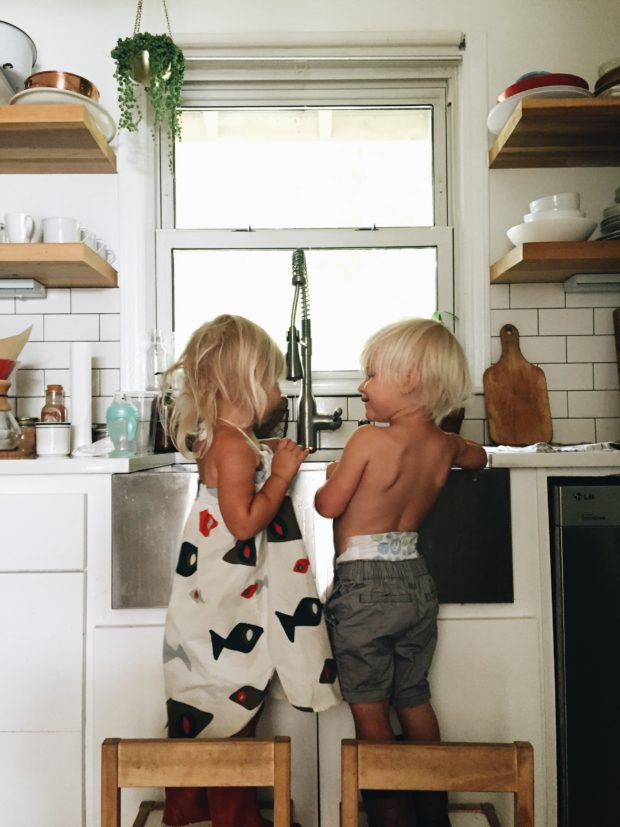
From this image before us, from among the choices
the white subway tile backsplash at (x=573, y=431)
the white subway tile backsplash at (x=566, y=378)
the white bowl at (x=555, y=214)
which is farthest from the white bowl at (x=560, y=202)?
the white subway tile backsplash at (x=573, y=431)

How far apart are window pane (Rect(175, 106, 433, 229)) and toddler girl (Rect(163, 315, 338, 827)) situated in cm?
99

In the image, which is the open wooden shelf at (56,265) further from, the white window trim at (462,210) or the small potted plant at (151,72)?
the small potted plant at (151,72)

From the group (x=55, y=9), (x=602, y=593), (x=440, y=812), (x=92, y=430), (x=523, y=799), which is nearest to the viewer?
(x=523, y=799)

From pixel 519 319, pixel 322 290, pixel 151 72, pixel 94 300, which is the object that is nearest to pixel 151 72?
pixel 151 72

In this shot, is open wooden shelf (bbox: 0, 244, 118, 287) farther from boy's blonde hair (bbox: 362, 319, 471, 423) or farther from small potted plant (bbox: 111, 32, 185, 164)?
boy's blonde hair (bbox: 362, 319, 471, 423)

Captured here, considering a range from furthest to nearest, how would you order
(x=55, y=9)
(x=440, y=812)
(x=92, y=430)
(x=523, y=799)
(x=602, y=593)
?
(x=55, y=9) → (x=92, y=430) → (x=602, y=593) → (x=440, y=812) → (x=523, y=799)

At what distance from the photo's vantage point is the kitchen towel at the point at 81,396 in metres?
1.84

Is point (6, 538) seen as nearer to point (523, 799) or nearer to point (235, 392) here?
point (235, 392)

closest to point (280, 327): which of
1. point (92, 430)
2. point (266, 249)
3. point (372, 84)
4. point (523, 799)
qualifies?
point (266, 249)

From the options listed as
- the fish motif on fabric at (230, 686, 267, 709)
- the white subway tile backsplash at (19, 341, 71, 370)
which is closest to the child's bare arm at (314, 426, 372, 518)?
the fish motif on fabric at (230, 686, 267, 709)

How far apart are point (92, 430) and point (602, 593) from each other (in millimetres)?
1420

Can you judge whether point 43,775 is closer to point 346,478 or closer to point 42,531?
point 42,531

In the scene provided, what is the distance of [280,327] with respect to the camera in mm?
2215

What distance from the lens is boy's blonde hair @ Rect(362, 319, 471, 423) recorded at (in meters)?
1.39
